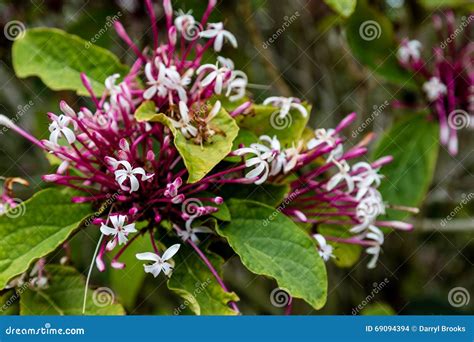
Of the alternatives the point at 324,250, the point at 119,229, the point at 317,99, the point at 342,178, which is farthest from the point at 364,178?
the point at 317,99

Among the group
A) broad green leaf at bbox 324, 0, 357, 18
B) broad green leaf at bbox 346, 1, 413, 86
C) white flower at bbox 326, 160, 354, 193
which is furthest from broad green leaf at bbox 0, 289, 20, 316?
broad green leaf at bbox 346, 1, 413, 86

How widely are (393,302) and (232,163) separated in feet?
4.17

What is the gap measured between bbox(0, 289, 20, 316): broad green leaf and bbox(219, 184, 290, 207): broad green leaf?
18.3 inches

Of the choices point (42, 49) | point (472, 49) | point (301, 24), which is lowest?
point (42, 49)

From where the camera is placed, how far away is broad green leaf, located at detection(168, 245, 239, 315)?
1.19m

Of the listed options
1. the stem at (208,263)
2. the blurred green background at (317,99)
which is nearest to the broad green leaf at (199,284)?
the stem at (208,263)

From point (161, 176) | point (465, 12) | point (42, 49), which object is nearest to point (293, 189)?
point (161, 176)

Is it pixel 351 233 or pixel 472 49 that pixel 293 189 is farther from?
pixel 472 49

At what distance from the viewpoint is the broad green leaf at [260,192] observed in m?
1.29

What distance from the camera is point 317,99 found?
233 cm

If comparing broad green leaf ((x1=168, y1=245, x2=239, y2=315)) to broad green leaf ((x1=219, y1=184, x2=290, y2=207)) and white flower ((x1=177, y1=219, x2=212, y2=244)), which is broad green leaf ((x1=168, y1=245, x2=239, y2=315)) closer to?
white flower ((x1=177, y1=219, x2=212, y2=244))

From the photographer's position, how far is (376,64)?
5.73ft

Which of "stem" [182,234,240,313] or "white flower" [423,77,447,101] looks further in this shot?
"white flower" [423,77,447,101]

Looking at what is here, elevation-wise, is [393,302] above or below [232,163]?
below
